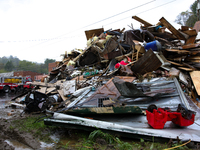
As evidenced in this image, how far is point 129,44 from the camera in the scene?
939 cm

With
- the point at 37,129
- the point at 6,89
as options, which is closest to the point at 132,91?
the point at 37,129

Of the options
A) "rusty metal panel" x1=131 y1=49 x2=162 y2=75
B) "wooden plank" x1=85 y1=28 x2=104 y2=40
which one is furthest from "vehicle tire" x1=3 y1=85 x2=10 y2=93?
"rusty metal panel" x1=131 y1=49 x2=162 y2=75

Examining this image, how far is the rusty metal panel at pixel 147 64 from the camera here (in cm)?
593

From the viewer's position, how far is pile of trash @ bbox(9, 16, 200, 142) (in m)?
3.02

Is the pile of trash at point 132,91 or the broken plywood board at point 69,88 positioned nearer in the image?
the pile of trash at point 132,91

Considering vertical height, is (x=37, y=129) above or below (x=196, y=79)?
below

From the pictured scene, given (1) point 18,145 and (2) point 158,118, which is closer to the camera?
(2) point 158,118

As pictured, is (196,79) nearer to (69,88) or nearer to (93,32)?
(69,88)

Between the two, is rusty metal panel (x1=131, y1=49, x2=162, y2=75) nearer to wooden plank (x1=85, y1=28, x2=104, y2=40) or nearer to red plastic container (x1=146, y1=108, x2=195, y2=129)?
Answer: red plastic container (x1=146, y1=108, x2=195, y2=129)

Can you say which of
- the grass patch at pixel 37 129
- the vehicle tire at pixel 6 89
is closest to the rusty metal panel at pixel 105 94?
the grass patch at pixel 37 129

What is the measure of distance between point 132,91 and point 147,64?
2.69m

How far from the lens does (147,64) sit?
244 inches

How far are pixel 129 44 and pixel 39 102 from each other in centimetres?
667

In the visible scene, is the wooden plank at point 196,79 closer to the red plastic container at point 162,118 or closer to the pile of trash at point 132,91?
the pile of trash at point 132,91
